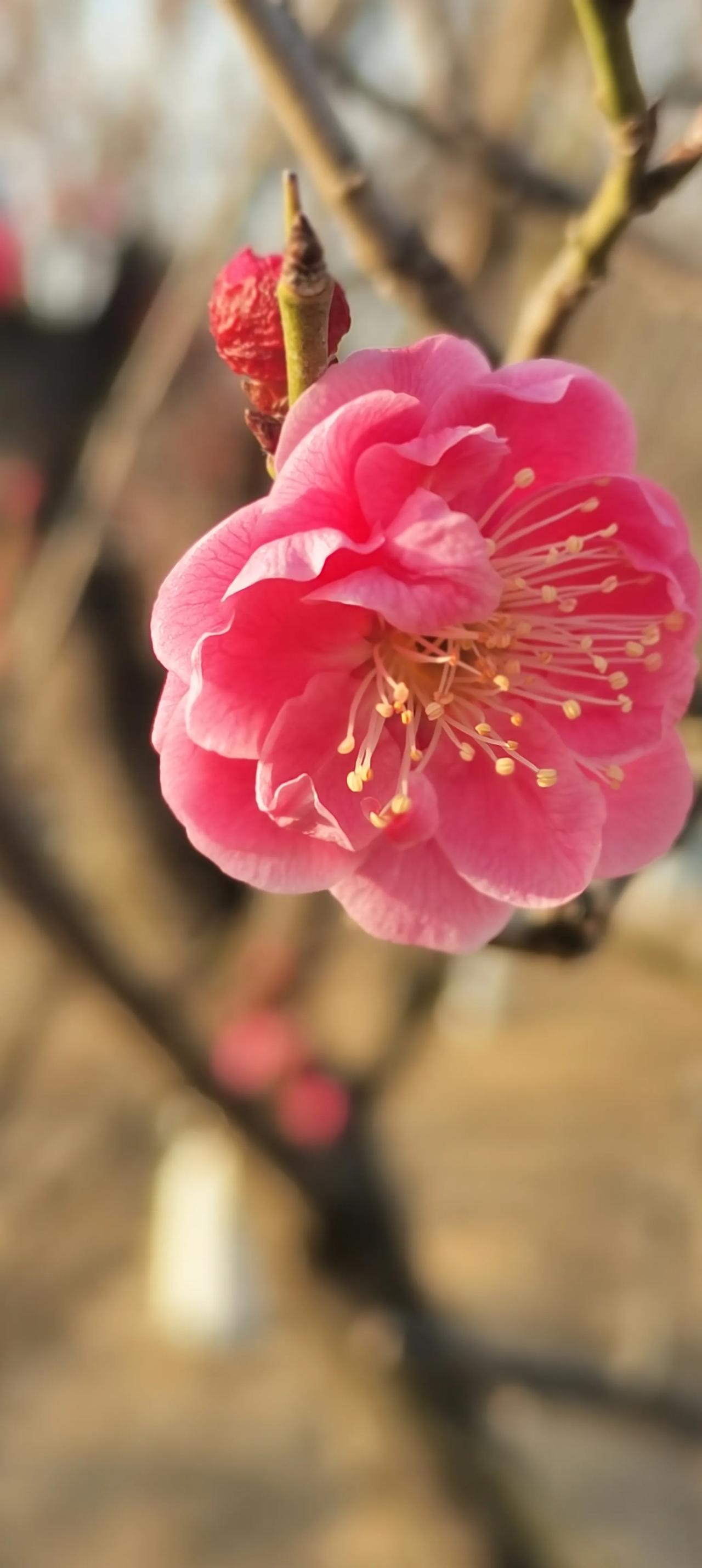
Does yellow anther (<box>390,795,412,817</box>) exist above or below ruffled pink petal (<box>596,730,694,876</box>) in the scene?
above

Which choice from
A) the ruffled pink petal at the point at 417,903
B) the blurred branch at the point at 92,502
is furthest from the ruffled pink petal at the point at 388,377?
the blurred branch at the point at 92,502

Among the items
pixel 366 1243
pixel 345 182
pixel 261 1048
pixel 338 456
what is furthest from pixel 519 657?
pixel 261 1048

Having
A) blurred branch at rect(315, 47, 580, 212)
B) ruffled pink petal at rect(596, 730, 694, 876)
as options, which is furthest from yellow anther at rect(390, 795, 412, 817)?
blurred branch at rect(315, 47, 580, 212)

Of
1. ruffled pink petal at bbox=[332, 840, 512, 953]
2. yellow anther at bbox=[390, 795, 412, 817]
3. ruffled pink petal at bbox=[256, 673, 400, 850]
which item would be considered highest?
ruffled pink petal at bbox=[256, 673, 400, 850]

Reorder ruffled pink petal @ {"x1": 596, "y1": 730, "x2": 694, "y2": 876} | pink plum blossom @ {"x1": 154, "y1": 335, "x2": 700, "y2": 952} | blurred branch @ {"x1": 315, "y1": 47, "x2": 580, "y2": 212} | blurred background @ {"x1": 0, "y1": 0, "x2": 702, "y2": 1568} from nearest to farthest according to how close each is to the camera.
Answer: pink plum blossom @ {"x1": 154, "y1": 335, "x2": 700, "y2": 952} → ruffled pink petal @ {"x1": 596, "y1": 730, "x2": 694, "y2": 876} → blurred branch @ {"x1": 315, "y1": 47, "x2": 580, "y2": 212} → blurred background @ {"x1": 0, "y1": 0, "x2": 702, "y2": 1568}

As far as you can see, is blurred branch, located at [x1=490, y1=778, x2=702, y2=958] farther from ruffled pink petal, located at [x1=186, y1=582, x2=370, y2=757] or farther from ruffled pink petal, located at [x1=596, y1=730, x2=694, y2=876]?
ruffled pink petal, located at [x1=186, y1=582, x2=370, y2=757]

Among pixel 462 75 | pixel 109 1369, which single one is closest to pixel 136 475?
pixel 462 75

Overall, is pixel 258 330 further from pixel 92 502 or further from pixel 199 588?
pixel 92 502

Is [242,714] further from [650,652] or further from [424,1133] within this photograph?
[424,1133]
